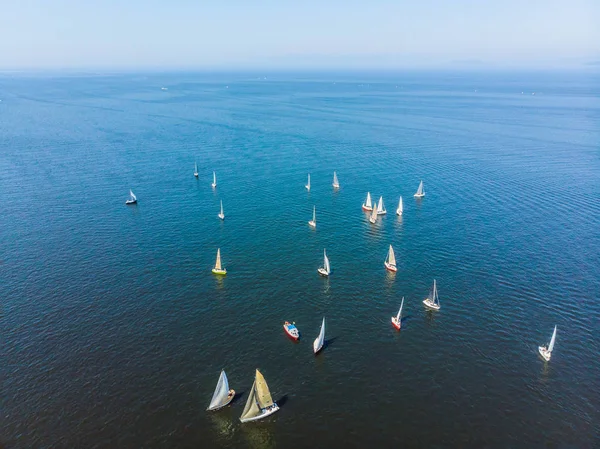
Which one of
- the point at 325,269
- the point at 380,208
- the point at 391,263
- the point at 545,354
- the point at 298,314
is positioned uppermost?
the point at 380,208

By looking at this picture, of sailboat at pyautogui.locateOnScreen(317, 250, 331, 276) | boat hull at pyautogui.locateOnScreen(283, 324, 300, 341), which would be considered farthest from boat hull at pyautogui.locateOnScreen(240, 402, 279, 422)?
sailboat at pyautogui.locateOnScreen(317, 250, 331, 276)

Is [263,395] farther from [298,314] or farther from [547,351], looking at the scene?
[547,351]

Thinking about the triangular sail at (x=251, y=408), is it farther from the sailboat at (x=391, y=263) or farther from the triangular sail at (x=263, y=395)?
the sailboat at (x=391, y=263)

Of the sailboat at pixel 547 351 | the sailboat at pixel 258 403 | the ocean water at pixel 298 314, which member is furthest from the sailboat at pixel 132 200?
the sailboat at pixel 547 351

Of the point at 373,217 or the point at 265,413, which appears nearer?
the point at 265,413

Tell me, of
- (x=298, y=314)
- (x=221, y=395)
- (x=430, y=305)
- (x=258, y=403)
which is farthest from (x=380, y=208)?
(x=221, y=395)
